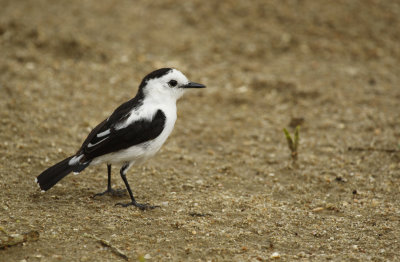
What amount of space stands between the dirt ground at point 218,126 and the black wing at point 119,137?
0.59 metres

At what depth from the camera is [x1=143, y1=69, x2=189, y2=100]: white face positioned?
5.56 metres

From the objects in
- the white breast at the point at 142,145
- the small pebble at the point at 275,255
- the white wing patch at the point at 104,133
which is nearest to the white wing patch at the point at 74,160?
the white breast at the point at 142,145

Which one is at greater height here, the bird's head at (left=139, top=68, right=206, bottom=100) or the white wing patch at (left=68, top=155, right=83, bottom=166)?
the bird's head at (left=139, top=68, right=206, bottom=100)

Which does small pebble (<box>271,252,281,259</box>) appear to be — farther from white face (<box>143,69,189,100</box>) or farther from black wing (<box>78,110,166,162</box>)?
white face (<box>143,69,189,100</box>)

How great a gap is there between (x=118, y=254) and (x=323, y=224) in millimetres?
2130

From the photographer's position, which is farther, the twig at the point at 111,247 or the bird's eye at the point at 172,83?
the bird's eye at the point at 172,83

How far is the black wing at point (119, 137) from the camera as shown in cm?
511

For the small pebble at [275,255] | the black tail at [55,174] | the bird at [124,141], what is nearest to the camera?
the small pebble at [275,255]

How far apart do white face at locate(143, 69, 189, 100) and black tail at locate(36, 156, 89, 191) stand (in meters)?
1.14

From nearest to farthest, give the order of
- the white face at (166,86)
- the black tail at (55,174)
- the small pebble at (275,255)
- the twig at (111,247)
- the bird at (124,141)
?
the twig at (111,247)
the small pebble at (275,255)
the black tail at (55,174)
the bird at (124,141)
the white face at (166,86)

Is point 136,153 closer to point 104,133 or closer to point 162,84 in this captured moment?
point 104,133

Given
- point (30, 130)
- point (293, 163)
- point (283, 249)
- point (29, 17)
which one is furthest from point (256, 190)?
point (29, 17)

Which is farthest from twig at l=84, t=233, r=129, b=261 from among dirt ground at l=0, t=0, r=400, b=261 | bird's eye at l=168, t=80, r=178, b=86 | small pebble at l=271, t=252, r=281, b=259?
bird's eye at l=168, t=80, r=178, b=86

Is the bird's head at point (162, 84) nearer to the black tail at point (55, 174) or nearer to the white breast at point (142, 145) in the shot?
the white breast at point (142, 145)
